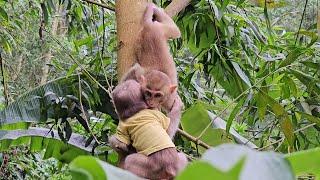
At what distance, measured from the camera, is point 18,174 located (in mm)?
3252

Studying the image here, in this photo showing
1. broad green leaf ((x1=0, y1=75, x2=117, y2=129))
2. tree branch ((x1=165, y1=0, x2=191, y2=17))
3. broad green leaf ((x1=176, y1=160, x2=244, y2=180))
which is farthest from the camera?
broad green leaf ((x1=0, y1=75, x2=117, y2=129))

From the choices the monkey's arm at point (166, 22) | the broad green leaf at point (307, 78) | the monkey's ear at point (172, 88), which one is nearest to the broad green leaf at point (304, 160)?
the monkey's ear at point (172, 88)

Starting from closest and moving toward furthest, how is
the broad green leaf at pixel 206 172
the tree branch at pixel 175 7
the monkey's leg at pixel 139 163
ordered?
the broad green leaf at pixel 206 172 → the monkey's leg at pixel 139 163 → the tree branch at pixel 175 7

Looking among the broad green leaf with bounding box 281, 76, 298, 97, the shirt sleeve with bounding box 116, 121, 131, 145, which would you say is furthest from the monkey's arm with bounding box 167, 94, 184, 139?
the broad green leaf with bounding box 281, 76, 298, 97

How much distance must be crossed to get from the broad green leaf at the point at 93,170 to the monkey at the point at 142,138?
3.38 feet

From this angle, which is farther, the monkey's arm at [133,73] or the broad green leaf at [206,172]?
the monkey's arm at [133,73]

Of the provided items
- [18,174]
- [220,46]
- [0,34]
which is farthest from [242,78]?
[18,174]

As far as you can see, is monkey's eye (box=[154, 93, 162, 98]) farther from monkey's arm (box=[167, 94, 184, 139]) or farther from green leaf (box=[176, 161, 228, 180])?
green leaf (box=[176, 161, 228, 180])

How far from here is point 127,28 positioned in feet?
4.61

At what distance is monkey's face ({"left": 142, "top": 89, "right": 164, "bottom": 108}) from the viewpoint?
136 centimetres

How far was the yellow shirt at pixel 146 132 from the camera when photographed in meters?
1.30

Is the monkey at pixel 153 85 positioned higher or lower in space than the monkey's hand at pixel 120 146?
higher

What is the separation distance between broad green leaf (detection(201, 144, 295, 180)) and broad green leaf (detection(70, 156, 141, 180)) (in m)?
0.05

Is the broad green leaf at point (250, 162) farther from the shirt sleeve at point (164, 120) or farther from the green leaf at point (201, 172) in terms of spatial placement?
the shirt sleeve at point (164, 120)
